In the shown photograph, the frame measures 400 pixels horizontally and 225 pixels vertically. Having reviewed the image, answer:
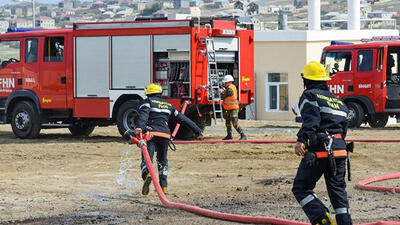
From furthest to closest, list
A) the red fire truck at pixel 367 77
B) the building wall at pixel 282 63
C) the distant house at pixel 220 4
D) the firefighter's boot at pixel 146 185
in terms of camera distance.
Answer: the distant house at pixel 220 4, the building wall at pixel 282 63, the red fire truck at pixel 367 77, the firefighter's boot at pixel 146 185

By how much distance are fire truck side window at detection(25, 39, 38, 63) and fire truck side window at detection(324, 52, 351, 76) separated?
8.11 m

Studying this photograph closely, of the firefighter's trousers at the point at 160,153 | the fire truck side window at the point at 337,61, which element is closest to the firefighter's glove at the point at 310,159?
the firefighter's trousers at the point at 160,153

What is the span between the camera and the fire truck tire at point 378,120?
81.9ft

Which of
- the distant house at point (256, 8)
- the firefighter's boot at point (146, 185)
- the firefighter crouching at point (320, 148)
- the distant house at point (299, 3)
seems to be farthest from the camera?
the distant house at point (299, 3)

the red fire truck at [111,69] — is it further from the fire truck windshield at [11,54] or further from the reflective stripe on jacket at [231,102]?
the reflective stripe on jacket at [231,102]

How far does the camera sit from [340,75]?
2492 centimetres

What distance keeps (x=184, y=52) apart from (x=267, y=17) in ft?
395

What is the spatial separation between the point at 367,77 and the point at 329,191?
15.8m

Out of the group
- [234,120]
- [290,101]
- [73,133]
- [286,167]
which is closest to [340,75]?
[234,120]

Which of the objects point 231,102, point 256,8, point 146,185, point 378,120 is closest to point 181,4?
point 256,8

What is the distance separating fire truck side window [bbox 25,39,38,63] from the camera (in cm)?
2195

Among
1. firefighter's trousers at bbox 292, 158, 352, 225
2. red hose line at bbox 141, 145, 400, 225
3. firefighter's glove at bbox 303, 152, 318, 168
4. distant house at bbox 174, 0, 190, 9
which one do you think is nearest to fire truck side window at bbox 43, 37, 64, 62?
red hose line at bbox 141, 145, 400, 225

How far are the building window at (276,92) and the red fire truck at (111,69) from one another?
1774 centimetres

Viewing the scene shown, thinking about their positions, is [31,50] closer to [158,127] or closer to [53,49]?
[53,49]
